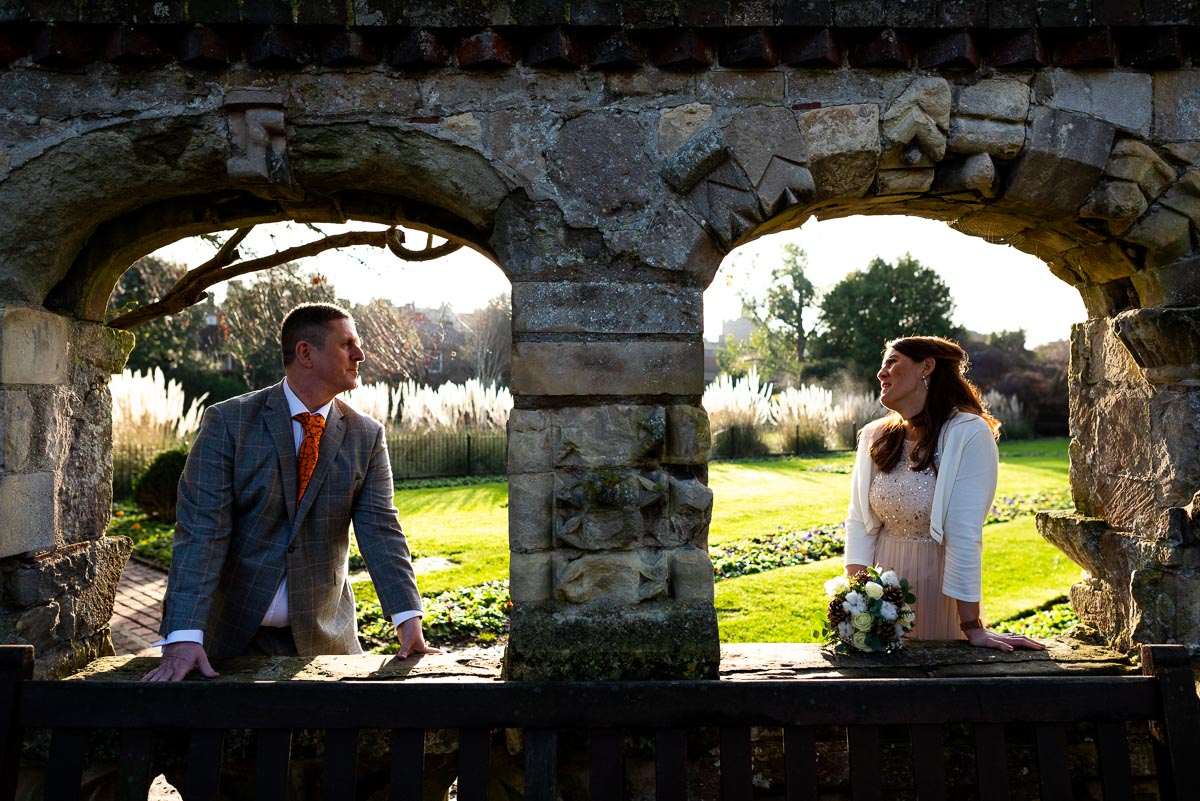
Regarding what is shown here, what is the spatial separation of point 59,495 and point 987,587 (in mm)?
6903

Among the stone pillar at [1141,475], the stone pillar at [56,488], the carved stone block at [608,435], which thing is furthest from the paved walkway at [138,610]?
the stone pillar at [1141,475]

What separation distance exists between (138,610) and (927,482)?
6.48m

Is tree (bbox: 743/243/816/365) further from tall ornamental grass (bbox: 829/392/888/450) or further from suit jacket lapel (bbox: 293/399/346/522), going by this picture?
suit jacket lapel (bbox: 293/399/346/522)

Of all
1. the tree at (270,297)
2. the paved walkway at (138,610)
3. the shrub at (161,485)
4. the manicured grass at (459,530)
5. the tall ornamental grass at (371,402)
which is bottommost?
the paved walkway at (138,610)

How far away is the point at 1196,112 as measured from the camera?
116 inches

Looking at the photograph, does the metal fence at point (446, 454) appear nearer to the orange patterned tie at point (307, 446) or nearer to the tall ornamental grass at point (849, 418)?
the tall ornamental grass at point (849, 418)

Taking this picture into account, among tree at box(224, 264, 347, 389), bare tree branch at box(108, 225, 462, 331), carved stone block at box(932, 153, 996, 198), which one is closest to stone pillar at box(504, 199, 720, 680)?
carved stone block at box(932, 153, 996, 198)

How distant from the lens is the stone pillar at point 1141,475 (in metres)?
2.99

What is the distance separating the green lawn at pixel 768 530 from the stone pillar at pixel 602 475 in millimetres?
3154

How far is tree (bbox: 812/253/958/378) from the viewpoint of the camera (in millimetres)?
27125

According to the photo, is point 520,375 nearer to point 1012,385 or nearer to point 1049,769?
point 1049,769

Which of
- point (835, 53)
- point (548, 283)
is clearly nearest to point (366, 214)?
point (548, 283)

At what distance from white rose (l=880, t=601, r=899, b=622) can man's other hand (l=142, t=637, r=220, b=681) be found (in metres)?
2.32

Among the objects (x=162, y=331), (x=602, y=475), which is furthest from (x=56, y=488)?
(x=162, y=331)
